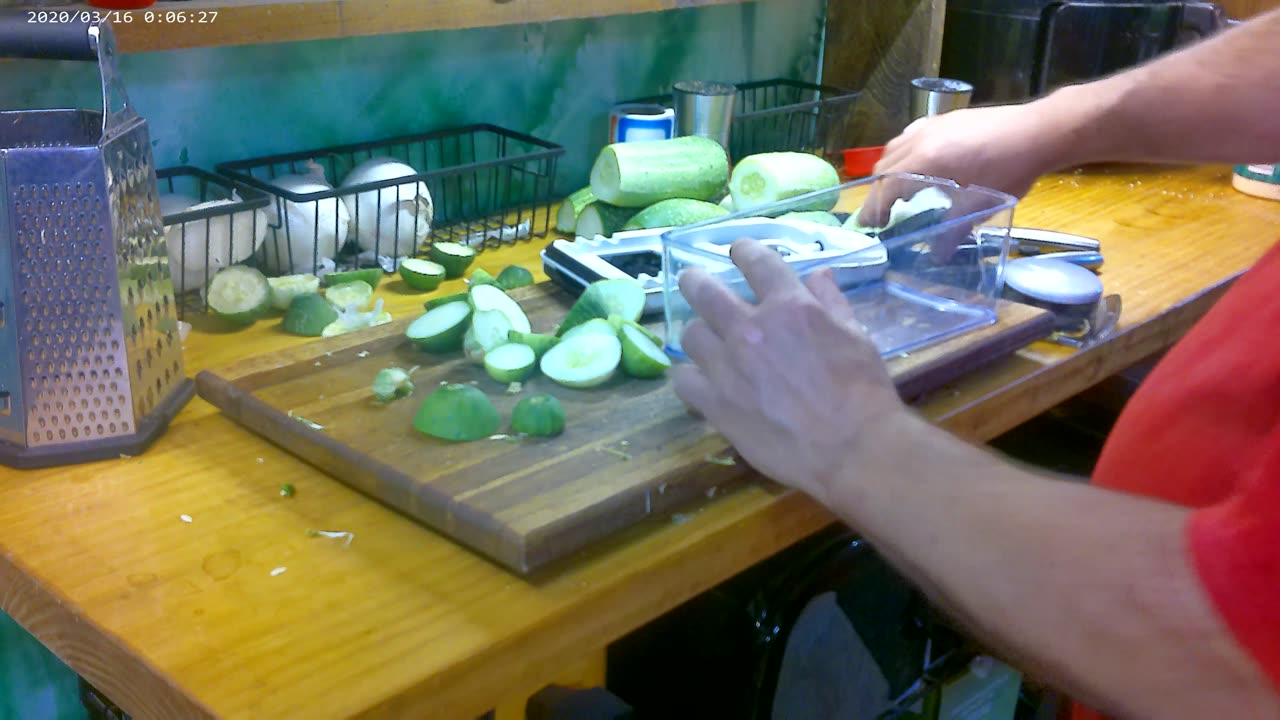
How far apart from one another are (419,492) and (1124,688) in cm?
46

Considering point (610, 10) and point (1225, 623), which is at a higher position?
point (610, 10)

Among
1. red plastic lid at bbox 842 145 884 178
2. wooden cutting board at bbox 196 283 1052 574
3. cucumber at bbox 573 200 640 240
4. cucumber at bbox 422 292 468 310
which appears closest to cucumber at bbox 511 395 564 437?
wooden cutting board at bbox 196 283 1052 574

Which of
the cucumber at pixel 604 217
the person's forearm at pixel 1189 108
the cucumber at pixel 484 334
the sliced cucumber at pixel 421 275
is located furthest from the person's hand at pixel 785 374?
the cucumber at pixel 604 217

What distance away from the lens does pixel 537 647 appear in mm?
673

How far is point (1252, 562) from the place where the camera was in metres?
0.46

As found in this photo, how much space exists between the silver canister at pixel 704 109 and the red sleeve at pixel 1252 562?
1.15 m

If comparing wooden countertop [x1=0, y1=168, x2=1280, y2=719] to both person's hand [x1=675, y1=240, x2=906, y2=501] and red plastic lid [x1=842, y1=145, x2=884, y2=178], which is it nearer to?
person's hand [x1=675, y1=240, x2=906, y2=501]

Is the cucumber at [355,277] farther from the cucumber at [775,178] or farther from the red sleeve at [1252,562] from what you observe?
the red sleeve at [1252,562]

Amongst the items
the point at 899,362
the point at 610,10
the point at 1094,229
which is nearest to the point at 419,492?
the point at 899,362

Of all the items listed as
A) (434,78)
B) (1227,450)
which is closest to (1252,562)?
(1227,450)

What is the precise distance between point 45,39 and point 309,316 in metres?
0.35

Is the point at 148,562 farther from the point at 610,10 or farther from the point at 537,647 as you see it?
the point at 610,10

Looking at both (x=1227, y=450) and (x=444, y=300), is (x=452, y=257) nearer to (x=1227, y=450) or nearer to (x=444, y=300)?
(x=444, y=300)

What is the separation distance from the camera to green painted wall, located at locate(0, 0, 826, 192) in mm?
1184
